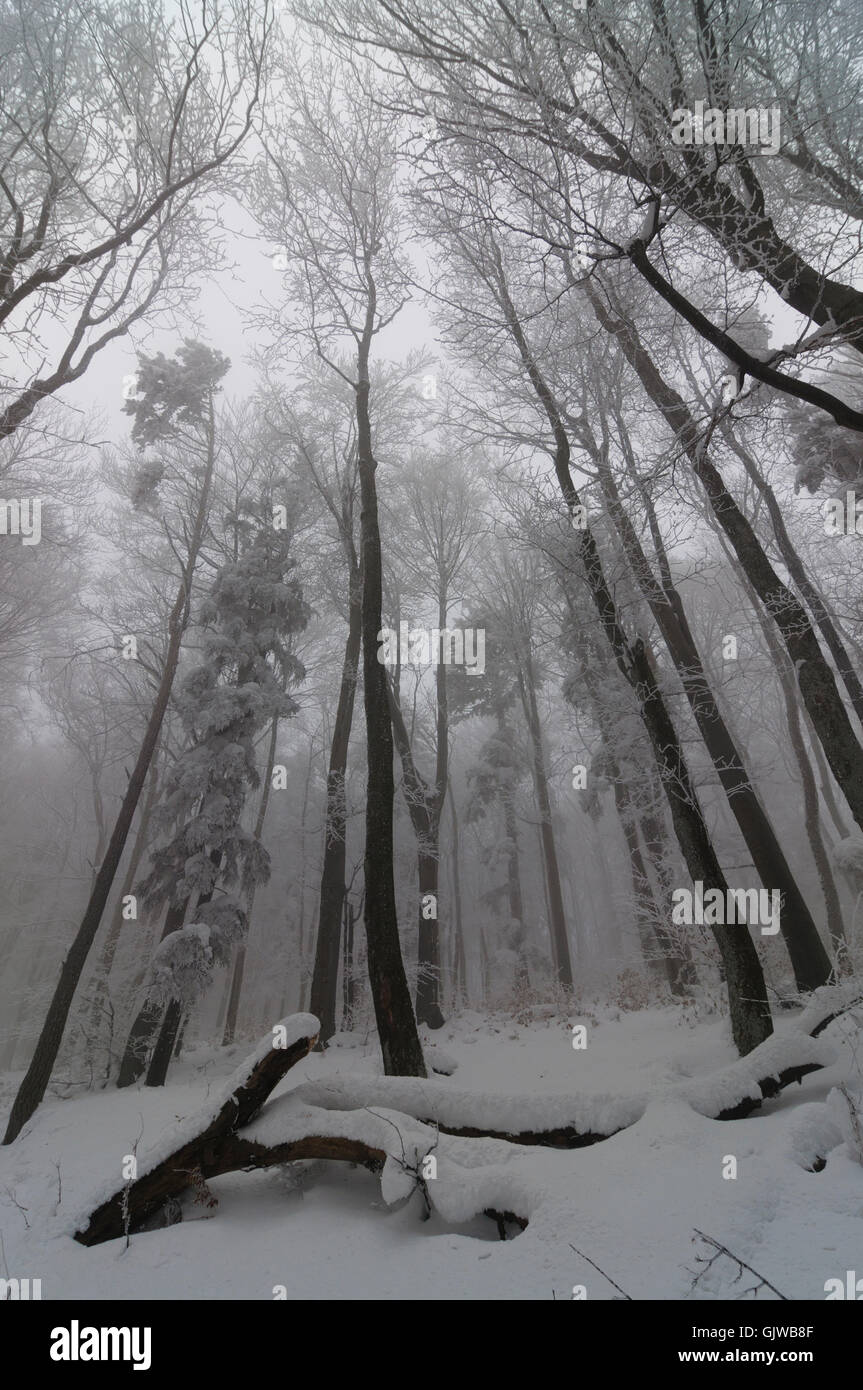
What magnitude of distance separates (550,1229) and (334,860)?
9.11 metres

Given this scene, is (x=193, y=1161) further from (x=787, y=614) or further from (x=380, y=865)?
(x=787, y=614)

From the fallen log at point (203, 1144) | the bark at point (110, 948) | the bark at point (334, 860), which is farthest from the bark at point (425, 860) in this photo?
the fallen log at point (203, 1144)

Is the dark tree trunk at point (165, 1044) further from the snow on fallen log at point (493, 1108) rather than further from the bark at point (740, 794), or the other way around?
the bark at point (740, 794)

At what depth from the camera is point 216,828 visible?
11.2 meters

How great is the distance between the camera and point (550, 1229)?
2805 mm

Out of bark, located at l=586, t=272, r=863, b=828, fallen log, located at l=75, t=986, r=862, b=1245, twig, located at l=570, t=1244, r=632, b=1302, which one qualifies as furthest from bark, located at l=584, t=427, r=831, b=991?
twig, located at l=570, t=1244, r=632, b=1302

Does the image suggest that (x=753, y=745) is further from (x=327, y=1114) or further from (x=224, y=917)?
(x=327, y=1114)

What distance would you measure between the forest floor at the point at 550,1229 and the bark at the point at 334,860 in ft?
19.8

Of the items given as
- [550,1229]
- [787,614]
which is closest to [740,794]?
[787,614]

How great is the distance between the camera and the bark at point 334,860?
10836 mm

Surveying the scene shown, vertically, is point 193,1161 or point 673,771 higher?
point 673,771

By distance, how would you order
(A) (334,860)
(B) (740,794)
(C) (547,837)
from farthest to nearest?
(C) (547,837), (A) (334,860), (B) (740,794)

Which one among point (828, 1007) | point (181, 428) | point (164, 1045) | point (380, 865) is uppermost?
point (181, 428)

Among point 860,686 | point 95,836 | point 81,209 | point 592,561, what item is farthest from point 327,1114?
point 95,836
